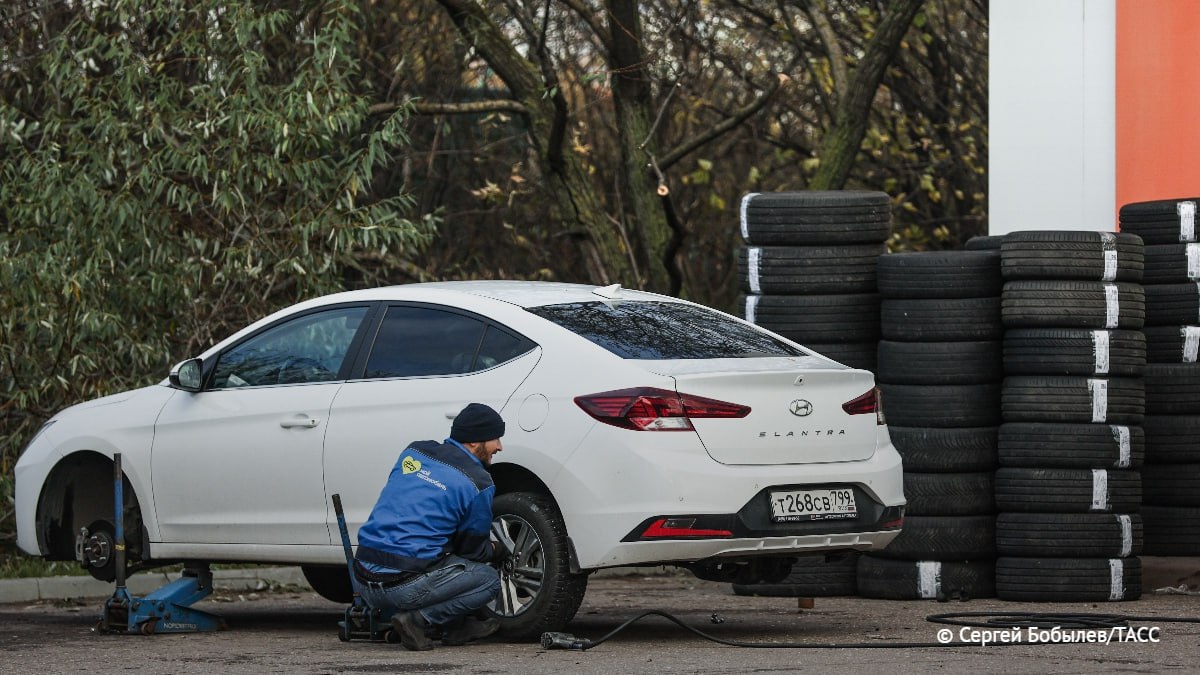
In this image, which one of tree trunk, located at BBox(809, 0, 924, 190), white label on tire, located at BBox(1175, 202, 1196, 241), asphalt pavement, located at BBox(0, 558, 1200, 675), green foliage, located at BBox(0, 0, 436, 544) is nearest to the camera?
asphalt pavement, located at BBox(0, 558, 1200, 675)

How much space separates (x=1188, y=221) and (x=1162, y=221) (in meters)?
0.15

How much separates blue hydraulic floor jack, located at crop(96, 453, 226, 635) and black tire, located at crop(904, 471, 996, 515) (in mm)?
3805

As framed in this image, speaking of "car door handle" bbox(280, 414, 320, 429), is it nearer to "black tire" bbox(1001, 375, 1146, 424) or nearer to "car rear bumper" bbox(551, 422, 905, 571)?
"car rear bumper" bbox(551, 422, 905, 571)

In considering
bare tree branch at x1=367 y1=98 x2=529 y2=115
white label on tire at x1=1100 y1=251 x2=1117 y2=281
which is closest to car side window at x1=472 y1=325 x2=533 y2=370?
white label on tire at x1=1100 y1=251 x2=1117 y2=281

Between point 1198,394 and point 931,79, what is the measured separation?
407 inches

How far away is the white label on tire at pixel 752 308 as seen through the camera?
10.2 m

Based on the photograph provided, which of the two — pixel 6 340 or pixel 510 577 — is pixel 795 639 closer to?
pixel 510 577

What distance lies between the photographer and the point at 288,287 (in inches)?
542

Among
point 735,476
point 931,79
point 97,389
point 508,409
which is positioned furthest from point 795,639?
point 931,79

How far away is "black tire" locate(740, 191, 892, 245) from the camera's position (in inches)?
400

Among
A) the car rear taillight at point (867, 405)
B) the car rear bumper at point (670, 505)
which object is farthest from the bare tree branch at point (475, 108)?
the car rear bumper at point (670, 505)

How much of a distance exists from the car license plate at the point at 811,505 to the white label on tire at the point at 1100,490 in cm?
236

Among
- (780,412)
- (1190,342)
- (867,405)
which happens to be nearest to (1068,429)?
(1190,342)

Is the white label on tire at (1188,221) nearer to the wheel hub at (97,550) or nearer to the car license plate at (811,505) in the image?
the car license plate at (811,505)
